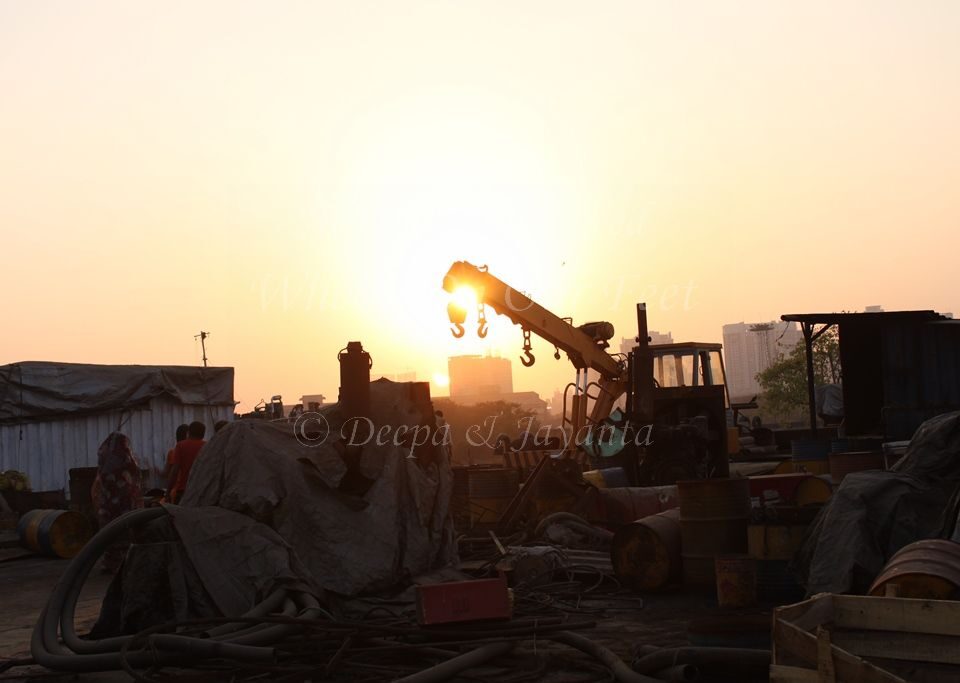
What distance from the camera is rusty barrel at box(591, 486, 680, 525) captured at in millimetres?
14055

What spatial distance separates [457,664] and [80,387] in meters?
19.4

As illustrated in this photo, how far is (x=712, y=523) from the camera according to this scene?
34.2 feet

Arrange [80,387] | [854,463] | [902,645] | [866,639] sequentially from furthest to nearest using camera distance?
[80,387]
[854,463]
[866,639]
[902,645]

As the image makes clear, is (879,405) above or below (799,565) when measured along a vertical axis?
above

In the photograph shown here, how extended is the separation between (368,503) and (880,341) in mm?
11437

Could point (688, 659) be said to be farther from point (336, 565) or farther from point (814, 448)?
point (814, 448)

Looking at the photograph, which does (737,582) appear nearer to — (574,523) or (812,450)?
(574,523)

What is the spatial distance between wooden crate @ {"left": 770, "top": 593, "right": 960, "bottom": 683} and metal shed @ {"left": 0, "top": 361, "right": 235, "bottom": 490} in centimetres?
2159

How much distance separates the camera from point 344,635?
805 centimetres

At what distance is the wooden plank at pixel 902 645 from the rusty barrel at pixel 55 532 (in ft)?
48.4

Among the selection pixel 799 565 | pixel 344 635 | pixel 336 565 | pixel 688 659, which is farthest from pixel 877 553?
pixel 336 565

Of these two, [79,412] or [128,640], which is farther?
[79,412]

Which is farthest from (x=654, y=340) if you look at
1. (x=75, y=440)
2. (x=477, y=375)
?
(x=477, y=375)

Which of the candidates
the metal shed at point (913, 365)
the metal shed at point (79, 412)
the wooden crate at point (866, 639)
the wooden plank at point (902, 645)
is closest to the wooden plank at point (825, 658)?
the wooden crate at point (866, 639)
